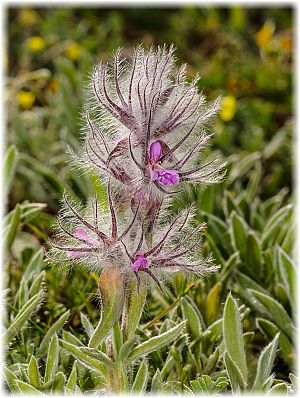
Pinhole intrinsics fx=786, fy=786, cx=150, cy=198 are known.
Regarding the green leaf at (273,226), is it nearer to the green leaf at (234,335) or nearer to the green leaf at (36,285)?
the green leaf at (234,335)

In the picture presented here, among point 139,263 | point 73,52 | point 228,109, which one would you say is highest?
point 73,52

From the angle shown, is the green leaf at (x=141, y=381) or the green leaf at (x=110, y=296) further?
the green leaf at (x=141, y=381)

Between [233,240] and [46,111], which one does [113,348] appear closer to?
[233,240]

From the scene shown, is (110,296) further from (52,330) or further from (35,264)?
(35,264)

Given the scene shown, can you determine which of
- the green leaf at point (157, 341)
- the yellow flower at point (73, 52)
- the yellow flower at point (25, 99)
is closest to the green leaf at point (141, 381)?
the green leaf at point (157, 341)

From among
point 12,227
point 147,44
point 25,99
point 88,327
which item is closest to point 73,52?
point 25,99
